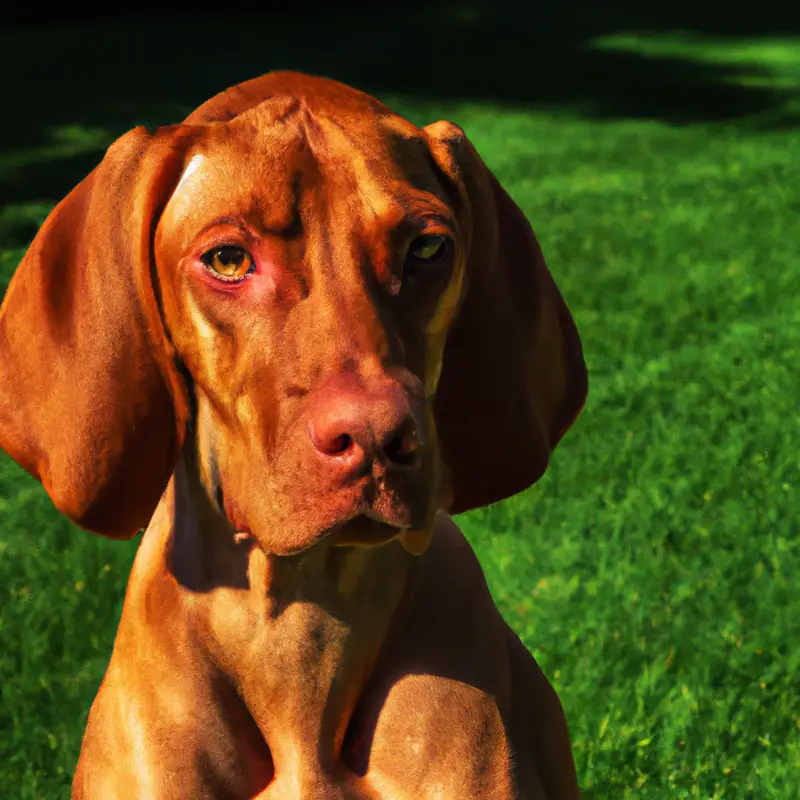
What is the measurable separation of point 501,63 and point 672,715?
17557mm

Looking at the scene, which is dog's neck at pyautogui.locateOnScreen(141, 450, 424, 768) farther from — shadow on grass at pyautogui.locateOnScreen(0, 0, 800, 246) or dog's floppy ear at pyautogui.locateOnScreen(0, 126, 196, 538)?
shadow on grass at pyautogui.locateOnScreen(0, 0, 800, 246)

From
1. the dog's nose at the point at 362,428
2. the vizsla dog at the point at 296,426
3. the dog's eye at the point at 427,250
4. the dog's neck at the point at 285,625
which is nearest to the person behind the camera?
the dog's nose at the point at 362,428

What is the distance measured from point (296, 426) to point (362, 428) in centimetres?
12

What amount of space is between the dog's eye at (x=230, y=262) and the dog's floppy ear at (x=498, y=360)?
1.48ft

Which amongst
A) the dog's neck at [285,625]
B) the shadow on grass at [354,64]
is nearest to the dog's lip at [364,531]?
the dog's neck at [285,625]

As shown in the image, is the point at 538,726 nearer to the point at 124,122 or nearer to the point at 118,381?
the point at 118,381

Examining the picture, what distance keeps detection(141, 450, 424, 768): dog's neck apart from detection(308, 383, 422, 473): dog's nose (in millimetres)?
435

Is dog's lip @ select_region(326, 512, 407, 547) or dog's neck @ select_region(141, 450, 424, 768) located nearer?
dog's lip @ select_region(326, 512, 407, 547)

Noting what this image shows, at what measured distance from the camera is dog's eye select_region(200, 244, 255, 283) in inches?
91.3

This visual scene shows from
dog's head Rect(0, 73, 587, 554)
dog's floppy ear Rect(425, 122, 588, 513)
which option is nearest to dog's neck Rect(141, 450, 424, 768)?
dog's head Rect(0, 73, 587, 554)

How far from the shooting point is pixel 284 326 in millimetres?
2309

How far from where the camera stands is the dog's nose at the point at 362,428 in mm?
2170

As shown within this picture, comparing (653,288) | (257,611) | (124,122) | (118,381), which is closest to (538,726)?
(257,611)

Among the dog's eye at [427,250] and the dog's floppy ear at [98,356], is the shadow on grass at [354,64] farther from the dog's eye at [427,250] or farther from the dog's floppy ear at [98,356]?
the dog's eye at [427,250]
